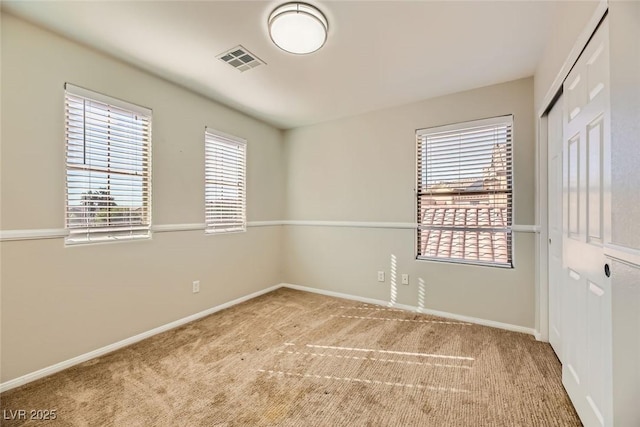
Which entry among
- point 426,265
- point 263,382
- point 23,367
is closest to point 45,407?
point 23,367

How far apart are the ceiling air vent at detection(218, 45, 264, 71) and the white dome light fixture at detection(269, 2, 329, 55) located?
1.30 ft

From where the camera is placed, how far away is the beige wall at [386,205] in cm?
269

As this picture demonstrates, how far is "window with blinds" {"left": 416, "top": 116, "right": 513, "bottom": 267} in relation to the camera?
9.18ft

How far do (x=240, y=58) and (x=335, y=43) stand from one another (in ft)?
2.79

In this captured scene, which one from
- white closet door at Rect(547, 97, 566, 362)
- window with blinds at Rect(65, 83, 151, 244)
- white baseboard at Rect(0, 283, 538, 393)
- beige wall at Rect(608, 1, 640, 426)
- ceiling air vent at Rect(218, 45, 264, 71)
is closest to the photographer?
beige wall at Rect(608, 1, 640, 426)

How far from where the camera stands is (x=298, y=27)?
1.82m

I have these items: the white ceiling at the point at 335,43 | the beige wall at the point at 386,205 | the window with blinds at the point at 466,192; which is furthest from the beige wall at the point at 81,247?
the window with blinds at the point at 466,192

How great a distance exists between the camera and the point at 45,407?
1.64m

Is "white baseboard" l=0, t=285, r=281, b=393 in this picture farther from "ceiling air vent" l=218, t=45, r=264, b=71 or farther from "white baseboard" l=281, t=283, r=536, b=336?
"ceiling air vent" l=218, t=45, r=264, b=71

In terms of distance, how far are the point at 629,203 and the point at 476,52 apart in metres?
1.83

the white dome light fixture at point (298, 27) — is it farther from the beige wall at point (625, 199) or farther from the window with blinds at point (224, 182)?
the window with blinds at point (224, 182)

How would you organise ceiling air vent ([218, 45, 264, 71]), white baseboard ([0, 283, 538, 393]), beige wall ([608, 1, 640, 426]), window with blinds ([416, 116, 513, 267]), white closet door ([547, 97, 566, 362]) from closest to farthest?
beige wall ([608, 1, 640, 426]) → white baseboard ([0, 283, 538, 393]) → white closet door ([547, 97, 566, 362]) → ceiling air vent ([218, 45, 264, 71]) → window with blinds ([416, 116, 513, 267])

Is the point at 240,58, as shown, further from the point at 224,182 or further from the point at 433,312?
the point at 433,312

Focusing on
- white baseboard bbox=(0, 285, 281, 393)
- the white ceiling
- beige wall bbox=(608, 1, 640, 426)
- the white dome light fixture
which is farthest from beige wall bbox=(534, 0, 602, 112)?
white baseboard bbox=(0, 285, 281, 393)
